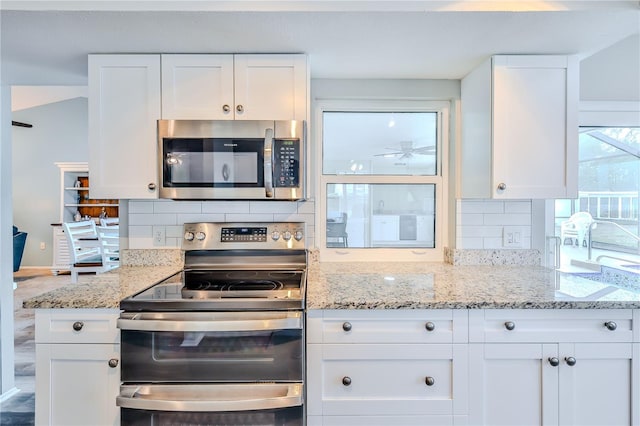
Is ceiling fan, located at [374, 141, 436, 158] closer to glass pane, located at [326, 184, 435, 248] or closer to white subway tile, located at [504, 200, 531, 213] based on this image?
glass pane, located at [326, 184, 435, 248]

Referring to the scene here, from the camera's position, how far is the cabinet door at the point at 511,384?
147 cm

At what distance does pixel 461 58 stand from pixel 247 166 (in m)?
1.18

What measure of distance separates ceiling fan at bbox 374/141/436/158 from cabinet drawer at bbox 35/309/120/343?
164 centimetres

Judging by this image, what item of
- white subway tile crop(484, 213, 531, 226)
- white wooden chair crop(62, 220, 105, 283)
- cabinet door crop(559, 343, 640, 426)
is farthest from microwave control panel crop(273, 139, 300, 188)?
white wooden chair crop(62, 220, 105, 283)

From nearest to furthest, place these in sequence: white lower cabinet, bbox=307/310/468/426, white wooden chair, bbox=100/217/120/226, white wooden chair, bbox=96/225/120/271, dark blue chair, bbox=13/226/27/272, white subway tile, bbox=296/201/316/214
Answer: white lower cabinet, bbox=307/310/468/426, white subway tile, bbox=296/201/316/214, white wooden chair, bbox=96/225/120/271, dark blue chair, bbox=13/226/27/272, white wooden chair, bbox=100/217/120/226

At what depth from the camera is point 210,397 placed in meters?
1.39

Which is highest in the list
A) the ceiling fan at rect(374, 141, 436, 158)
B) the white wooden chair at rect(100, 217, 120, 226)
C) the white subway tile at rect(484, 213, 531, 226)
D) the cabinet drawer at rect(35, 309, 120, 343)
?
the ceiling fan at rect(374, 141, 436, 158)

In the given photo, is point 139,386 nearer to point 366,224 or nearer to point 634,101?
point 366,224

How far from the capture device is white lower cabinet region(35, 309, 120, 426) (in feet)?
4.86

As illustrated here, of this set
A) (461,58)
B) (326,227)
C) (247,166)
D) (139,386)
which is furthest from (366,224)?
(139,386)

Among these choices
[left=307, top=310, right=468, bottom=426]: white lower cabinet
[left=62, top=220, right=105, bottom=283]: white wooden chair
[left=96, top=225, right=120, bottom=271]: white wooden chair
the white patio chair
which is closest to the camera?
[left=307, top=310, right=468, bottom=426]: white lower cabinet

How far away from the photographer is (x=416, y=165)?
7.61 ft

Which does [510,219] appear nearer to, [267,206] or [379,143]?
[379,143]

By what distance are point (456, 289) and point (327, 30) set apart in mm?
1216
